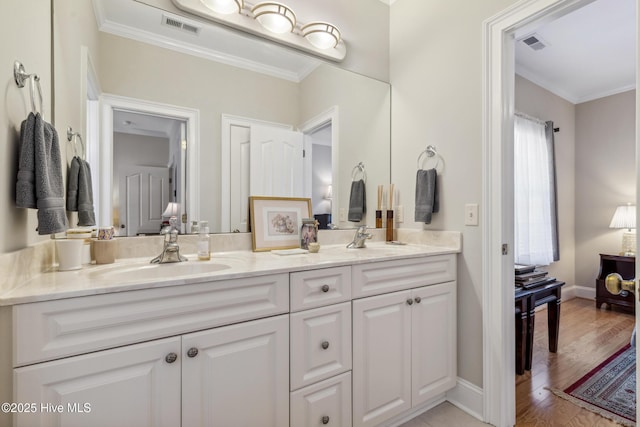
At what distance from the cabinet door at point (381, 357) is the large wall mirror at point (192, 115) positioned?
29.6 inches

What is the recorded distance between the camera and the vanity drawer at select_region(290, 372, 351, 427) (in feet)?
3.98

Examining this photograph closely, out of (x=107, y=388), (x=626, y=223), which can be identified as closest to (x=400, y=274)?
(x=107, y=388)

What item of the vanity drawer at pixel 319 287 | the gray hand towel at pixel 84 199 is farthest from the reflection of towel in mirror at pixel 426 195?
the gray hand towel at pixel 84 199

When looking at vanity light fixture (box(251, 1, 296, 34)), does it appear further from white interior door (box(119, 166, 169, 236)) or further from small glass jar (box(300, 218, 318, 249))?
small glass jar (box(300, 218, 318, 249))

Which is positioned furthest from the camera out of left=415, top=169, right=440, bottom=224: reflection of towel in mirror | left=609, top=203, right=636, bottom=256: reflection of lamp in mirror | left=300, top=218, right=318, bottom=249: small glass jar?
left=609, top=203, right=636, bottom=256: reflection of lamp in mirror

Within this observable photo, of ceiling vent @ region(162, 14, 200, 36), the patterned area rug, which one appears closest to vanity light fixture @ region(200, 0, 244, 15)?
ceiling vent @ region(162, 14, 200, 36)

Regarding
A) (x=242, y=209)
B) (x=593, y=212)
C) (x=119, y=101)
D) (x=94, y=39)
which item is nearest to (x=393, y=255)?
(x=242, y=209)

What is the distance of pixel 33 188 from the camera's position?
89 centimetres

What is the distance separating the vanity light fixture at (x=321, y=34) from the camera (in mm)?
1921

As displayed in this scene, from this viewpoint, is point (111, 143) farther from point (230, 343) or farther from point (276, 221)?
point (230, 343)

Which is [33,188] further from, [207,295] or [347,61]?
[347,61]

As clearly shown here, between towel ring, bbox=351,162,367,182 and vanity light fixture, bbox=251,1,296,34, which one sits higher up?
vanity light fixture, bbox=251,1,296,34

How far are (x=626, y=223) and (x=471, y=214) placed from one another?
10.5 feet

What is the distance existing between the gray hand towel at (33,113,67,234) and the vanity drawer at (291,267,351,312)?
0.78 m
